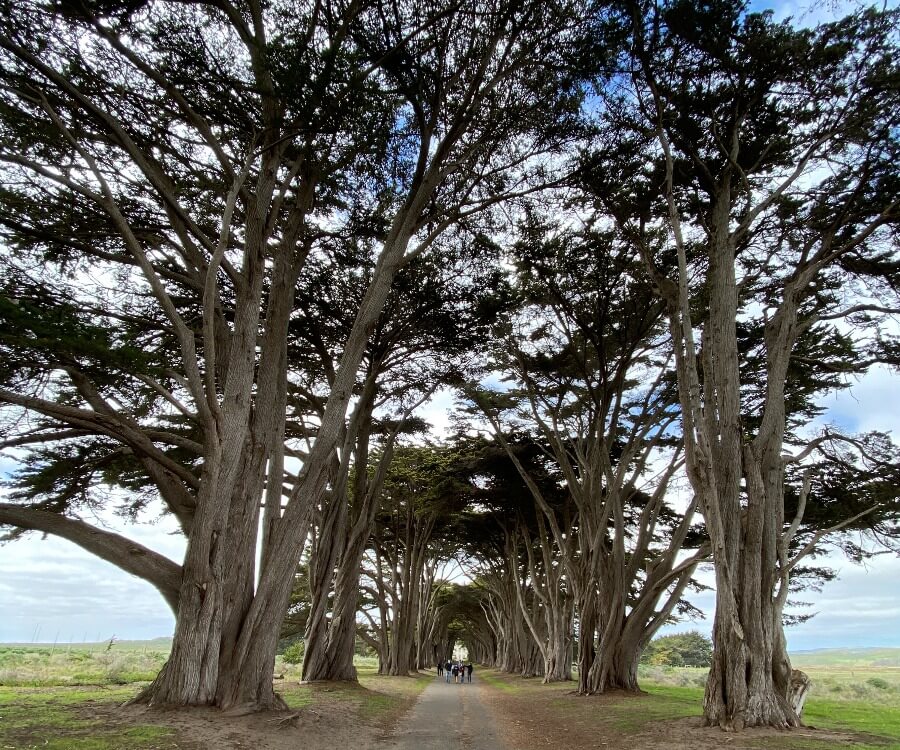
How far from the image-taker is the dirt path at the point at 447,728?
24.9ft

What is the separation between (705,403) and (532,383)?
6.82 metres

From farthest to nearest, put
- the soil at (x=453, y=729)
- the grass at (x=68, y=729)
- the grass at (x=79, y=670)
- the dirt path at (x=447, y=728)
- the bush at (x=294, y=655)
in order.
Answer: the bush at (x=294, y=655) < the grass at (x=79, y=670) < the dirt path at (x=447, y=728) < the soil at (x=453, y=729) < the grass at (x=68, y=729)

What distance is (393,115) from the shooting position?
8820 millimetres

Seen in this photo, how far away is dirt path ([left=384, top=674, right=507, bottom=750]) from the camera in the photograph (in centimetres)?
758

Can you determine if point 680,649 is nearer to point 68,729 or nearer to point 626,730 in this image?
point 626,730

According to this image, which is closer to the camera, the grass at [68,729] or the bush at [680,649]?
the grass at [68,729]

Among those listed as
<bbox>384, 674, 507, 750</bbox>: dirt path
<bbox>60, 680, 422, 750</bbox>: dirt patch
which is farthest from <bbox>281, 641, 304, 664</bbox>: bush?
<bbox>60, 680, 422, 750</bbox>: dirt patch

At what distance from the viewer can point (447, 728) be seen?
9.05 m

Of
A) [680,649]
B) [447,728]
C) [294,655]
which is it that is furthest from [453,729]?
[680,649]

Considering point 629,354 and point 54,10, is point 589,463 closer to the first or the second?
point 629,354

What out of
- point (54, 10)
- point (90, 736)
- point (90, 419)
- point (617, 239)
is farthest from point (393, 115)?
point (90, 736)

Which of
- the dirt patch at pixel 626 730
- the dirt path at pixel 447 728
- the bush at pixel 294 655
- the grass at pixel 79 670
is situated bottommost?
the bush at pixel 294 655

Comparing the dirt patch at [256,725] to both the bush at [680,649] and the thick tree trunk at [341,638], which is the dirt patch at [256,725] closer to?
the thick tree trunk at [341,638]

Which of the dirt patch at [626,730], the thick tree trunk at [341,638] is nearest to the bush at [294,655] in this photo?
the thick tree trunk at [341,638]
